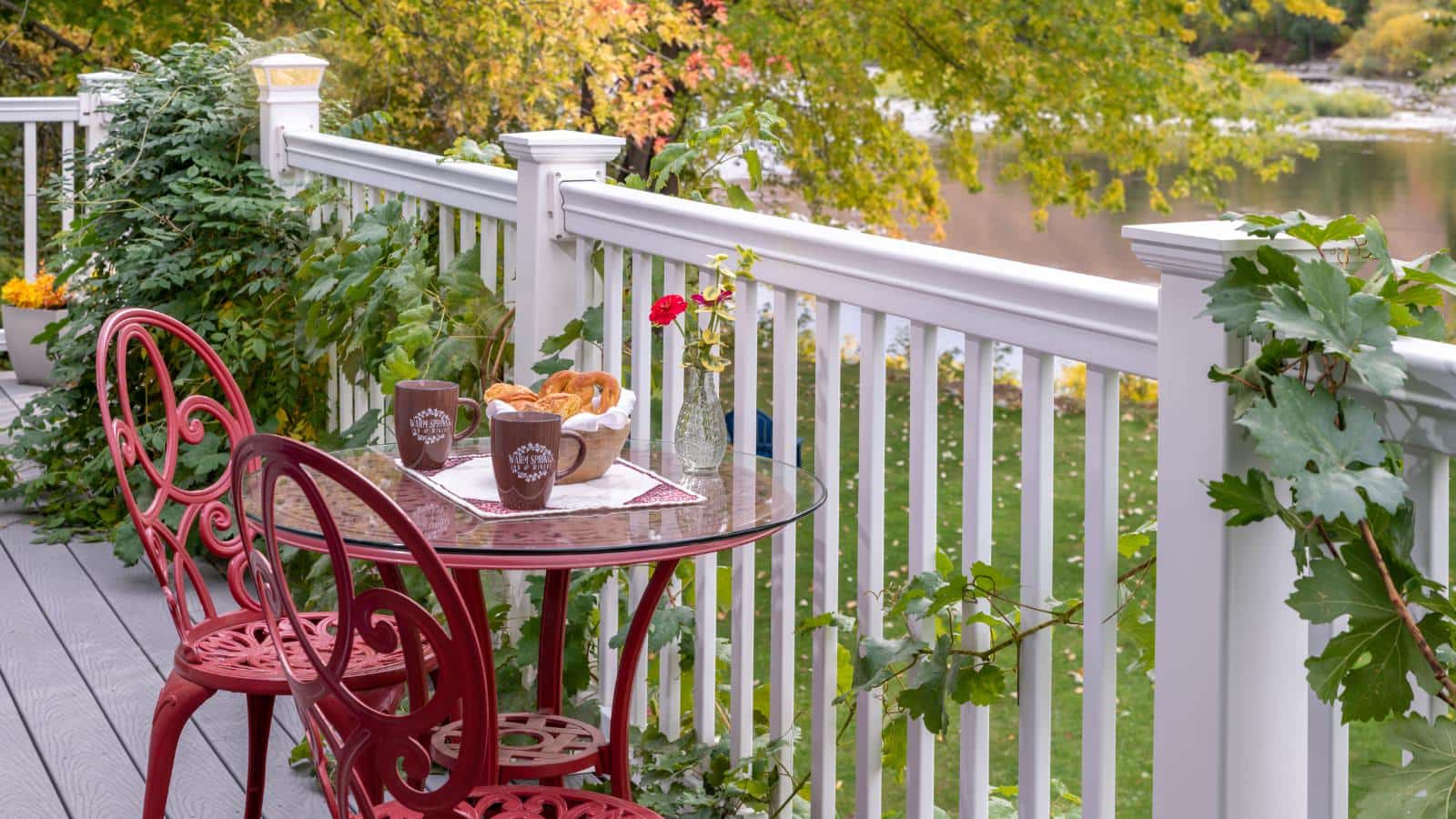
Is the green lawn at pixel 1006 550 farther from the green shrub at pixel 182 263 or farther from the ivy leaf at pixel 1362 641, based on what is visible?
the green shrub at pixel 182 263

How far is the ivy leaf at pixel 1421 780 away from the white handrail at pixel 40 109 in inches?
217

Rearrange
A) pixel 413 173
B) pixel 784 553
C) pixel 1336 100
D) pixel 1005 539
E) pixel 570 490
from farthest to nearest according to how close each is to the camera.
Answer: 1. pixel 1336 100
2. pixel 1005 539
3. pixel 413 173
4. pixel 784 553
5. pixel 570 490

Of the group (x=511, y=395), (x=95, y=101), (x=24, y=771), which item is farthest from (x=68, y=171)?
(x=511, y=395)

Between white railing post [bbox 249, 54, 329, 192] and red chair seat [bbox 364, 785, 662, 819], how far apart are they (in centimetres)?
270

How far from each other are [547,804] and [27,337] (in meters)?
4.74

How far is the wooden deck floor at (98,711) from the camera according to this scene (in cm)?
267

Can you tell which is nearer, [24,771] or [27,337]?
[24,771]

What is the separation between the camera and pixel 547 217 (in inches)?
106

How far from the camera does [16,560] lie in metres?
3.96

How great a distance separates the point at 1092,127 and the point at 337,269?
6294 mm

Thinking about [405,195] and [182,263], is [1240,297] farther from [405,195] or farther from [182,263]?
[182,263]

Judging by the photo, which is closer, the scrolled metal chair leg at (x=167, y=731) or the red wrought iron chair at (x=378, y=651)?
the red wrought iron chair at (x=378, y=651)

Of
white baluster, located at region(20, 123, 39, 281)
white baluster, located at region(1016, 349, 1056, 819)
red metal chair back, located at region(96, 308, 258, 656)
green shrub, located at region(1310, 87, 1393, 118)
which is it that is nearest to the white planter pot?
white baluster, located at region(20, 123, 39, 281)

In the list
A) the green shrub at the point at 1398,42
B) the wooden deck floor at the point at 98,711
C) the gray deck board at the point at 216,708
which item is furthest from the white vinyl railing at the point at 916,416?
the green shrub at the point at 1398,42
